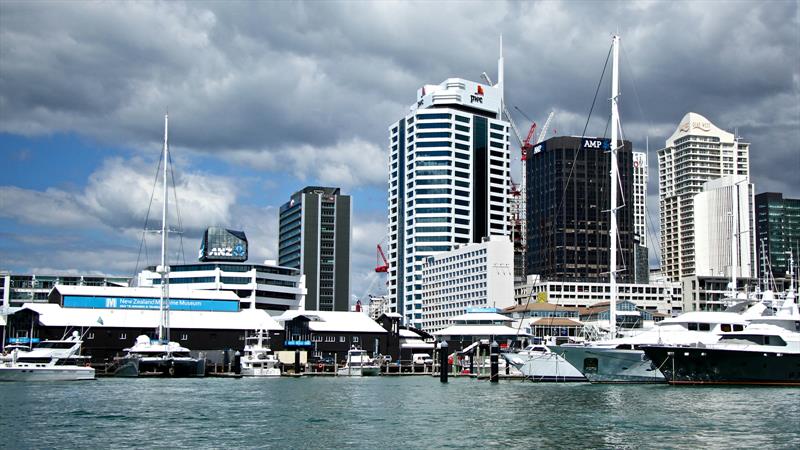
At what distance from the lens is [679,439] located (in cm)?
4722

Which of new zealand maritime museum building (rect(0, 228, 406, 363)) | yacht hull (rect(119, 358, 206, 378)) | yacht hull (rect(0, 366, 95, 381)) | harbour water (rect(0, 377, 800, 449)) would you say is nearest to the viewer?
harbour water (rect(0, 377, 800, 449))

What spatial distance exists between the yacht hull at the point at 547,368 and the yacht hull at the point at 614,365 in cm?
291

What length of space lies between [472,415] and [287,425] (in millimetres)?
12569

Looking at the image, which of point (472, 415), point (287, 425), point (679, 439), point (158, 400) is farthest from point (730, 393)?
point (158, 400)

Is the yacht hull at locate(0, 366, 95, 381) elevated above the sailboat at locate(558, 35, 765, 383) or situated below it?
below

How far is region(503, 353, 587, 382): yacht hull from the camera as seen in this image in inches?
3841

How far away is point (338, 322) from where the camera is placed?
161m

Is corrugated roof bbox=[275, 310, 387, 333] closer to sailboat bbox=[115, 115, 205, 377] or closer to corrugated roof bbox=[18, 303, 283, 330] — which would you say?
corrugated roof bbox=[18, 303, 283, 330]

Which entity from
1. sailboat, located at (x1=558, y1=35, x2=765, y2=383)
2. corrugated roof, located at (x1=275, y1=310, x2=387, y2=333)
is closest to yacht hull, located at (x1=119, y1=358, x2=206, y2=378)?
corrugated roof, located at (x1=275, y1=310, x2=387, y2=333)

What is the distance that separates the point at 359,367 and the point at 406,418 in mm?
76008

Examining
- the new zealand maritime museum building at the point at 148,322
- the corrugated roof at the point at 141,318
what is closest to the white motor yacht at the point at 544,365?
the corrugated roof at the point at 141,318

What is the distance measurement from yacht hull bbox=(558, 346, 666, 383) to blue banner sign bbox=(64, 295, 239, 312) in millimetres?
75121

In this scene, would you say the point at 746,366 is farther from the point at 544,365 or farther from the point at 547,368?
the point at 544,365

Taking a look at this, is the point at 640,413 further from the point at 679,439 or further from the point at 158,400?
the point at 158,400
